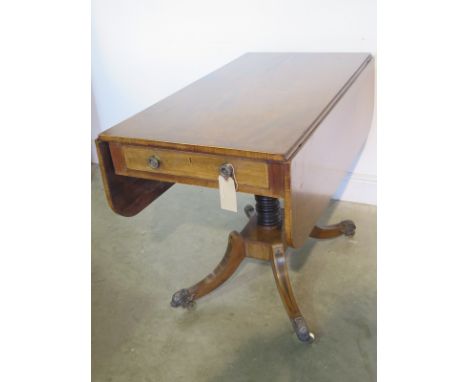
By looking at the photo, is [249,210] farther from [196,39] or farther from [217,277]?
[196,39]

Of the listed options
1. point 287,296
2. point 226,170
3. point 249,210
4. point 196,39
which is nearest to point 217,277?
point 287,296

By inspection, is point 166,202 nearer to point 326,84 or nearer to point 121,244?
point 121,244

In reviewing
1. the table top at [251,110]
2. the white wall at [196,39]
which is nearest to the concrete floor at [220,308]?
the white wall at [196,39]

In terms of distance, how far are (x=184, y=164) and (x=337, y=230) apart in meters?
0.90

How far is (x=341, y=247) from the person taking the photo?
1885 millimetres

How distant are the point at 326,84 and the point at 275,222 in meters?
0.48

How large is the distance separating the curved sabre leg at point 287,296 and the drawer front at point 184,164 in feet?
1.55

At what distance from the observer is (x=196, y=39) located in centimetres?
215

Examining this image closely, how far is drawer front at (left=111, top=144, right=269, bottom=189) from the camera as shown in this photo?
114cm

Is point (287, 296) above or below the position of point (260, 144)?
below

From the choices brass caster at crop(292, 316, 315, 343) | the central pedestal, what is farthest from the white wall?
brass caster at crop(292, 316, 315, 343)

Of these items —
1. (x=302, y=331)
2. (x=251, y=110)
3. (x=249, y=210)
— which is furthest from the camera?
(x=249, y=210)
